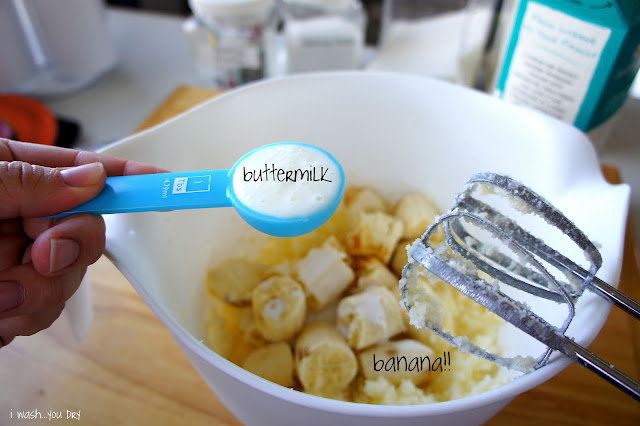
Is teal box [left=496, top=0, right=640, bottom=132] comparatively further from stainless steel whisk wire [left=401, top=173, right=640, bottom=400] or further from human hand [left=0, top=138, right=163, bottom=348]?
human hand [left=0, top=138, right=163, bottom=348]

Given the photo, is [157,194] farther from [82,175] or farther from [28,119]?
[28,119]

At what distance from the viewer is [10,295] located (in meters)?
0.50

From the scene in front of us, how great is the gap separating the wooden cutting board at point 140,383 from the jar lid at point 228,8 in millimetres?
623

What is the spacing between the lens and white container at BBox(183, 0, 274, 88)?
998mm

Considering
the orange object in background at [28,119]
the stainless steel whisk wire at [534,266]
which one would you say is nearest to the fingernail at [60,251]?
the stainless steel whisk wire at [534,266]

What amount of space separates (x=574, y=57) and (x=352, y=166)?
0.41 metres

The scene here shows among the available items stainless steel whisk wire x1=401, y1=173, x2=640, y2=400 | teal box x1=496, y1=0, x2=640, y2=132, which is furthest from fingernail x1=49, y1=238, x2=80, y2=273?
teal box x1=496, y1=0, x2=640, y2=132

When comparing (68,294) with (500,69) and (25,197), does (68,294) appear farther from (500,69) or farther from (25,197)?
(500,69)

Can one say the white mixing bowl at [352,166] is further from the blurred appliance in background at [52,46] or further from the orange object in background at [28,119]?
the blurred appliance in background at [52,46]

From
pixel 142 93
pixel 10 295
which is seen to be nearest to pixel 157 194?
pixel 10 295

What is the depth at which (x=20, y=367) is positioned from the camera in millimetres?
667

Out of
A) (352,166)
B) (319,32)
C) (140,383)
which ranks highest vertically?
(319,32)

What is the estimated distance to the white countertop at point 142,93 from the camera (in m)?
1.05

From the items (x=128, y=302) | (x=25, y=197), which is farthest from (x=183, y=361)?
(x=25, y=197)
